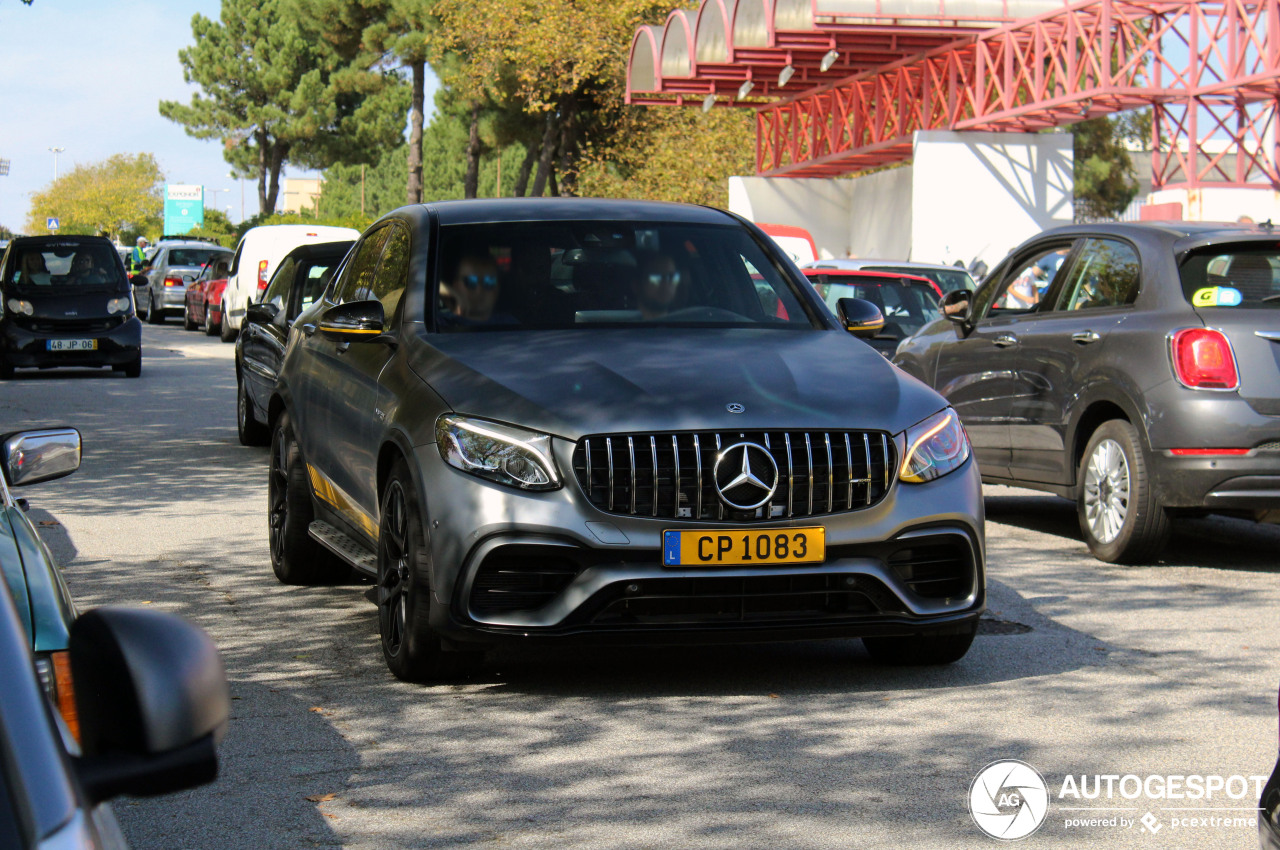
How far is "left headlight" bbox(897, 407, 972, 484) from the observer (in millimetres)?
5664

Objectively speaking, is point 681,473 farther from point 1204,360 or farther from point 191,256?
point 191,256

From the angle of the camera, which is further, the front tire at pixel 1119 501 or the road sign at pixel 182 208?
the road sign at pixel 182 208

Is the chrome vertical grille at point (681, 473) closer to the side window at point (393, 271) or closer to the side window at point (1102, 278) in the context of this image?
the side window at point (393, 271)

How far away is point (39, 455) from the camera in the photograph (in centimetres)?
413

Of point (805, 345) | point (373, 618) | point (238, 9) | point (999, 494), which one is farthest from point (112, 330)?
point (238, 9)

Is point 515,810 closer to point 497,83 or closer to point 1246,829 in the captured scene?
point 1246,829

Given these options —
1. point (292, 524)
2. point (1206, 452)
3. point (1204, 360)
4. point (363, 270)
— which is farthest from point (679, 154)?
point (292, 524)

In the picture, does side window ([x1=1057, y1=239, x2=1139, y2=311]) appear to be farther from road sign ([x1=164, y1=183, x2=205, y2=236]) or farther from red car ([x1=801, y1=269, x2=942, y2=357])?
road sign ([x1=164, y1=183, x2=205, y2=236])

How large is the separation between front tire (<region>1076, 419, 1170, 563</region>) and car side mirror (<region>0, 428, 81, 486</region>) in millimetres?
5677

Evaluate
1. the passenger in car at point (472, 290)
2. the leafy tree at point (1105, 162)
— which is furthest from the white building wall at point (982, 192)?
the leafy tree at point (1105, 162)

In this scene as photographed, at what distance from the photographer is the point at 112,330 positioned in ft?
71.5

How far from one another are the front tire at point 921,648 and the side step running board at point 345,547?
193 centimetres

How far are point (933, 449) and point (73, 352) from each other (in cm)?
1809

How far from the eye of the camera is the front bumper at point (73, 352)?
70.8ft
